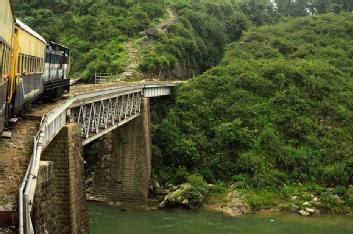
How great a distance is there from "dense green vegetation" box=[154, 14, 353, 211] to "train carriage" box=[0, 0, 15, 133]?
22.7 meters

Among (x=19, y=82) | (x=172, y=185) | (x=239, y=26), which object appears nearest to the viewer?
(x=19, y=82)

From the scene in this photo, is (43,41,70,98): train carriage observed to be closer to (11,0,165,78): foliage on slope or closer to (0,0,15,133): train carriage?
(0,0,15,133): train carriage

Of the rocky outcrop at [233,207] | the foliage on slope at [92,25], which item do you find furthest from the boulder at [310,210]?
the foliage on slope at [92,25]

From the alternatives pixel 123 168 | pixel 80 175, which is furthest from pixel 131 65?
pixel 80 175

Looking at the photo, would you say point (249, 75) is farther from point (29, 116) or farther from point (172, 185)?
point (29, 116)

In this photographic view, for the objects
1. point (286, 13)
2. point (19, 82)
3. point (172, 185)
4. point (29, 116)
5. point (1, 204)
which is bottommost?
point (172, 185)

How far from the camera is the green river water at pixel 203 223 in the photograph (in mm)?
28344

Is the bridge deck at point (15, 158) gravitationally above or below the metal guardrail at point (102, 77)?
below

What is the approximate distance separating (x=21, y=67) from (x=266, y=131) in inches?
1038

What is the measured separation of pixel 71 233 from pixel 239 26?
67598mm

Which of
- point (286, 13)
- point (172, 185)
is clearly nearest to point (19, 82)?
point (172, 185)

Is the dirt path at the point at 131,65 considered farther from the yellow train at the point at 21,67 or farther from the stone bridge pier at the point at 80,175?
the yellow train at the point at 21,67

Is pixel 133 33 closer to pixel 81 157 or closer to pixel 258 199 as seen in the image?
pixel 258 199

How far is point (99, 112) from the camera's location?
27656 mm
